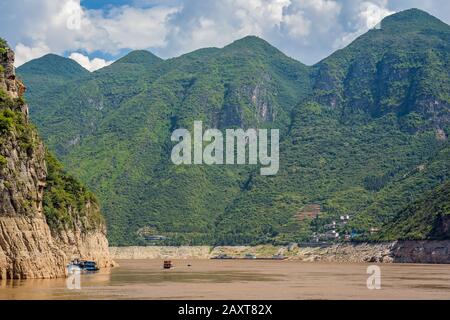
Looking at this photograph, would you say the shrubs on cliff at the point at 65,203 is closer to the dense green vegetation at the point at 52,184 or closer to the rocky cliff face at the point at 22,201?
the dense green vegetation at the point at 52,184

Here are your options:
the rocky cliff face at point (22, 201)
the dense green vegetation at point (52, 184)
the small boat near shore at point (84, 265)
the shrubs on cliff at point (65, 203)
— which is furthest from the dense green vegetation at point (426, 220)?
the rocky cliff face at point (22, 201)

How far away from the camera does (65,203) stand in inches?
4341

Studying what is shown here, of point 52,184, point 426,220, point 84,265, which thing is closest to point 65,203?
point 52,184

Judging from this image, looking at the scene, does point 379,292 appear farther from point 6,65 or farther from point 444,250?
point 444,250

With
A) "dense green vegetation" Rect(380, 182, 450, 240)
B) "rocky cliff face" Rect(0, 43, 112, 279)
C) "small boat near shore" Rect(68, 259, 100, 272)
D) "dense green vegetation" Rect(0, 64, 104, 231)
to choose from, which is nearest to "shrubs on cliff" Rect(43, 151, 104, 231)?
"dense green vegetation" Rect(0, 64, 104, 231)

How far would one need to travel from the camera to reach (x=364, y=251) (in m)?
194

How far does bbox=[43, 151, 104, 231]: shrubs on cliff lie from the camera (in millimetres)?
102062

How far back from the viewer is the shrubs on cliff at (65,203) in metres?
102

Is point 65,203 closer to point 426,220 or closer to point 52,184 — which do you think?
point 52,184

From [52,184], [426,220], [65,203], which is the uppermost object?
[52,184]

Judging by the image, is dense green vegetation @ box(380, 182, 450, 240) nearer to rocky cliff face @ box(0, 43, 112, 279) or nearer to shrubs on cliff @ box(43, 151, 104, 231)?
shrubs on cliff @ box(43, 151, 104, 231)
